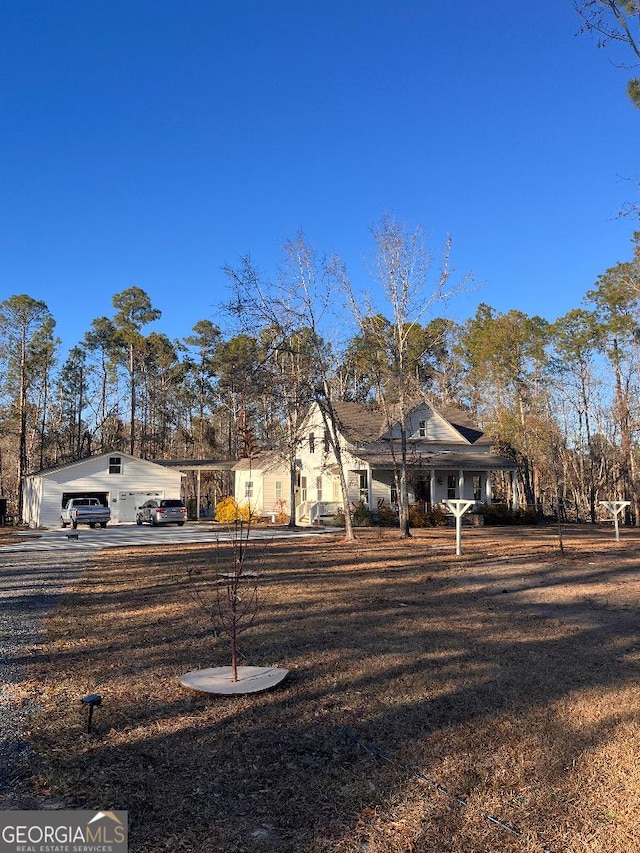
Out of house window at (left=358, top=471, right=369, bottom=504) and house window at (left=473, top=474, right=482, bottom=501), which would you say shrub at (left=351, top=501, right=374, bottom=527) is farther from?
house window at (left=473, top=474, right=482, bottom=501)

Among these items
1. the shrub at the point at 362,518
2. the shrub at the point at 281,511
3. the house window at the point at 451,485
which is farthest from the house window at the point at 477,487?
the shrub at the point at 281,511

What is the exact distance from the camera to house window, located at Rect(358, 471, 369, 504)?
2989 cm

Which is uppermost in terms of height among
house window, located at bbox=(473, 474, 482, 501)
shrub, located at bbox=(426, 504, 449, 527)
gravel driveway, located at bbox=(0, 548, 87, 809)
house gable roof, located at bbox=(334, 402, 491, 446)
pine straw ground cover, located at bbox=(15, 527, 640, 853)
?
house gable roof, located at bbox=(334, 402, 491, 446)

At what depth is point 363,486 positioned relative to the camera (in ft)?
101

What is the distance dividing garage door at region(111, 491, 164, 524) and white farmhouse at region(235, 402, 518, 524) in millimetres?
5863

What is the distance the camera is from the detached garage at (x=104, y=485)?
112 feet

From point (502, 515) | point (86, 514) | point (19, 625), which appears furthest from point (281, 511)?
point (19, 625)

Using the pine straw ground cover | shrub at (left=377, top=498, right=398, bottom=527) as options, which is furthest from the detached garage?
the pine straw ground cover

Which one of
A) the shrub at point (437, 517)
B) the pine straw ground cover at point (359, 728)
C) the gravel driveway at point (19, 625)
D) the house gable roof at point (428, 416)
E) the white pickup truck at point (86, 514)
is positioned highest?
the house gable roof at point (428, 416)

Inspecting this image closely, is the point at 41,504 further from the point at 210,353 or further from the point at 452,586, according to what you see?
the point at 452,586

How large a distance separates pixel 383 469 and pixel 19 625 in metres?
23.1

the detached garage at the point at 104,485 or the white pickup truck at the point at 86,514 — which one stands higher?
the detached garage at the point at 104,485

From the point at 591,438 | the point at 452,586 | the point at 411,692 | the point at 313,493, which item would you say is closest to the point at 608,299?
the point at 591,438

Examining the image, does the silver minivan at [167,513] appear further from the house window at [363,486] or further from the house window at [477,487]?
the house window at [477,487]
